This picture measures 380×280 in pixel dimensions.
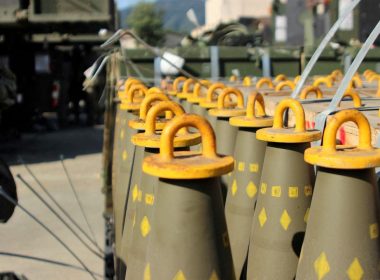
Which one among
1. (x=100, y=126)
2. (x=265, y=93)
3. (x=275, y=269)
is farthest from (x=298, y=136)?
(x=100, y=126)

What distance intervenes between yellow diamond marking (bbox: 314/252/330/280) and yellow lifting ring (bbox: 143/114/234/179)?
0.30m

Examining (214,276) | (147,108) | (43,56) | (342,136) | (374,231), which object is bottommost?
(214,276)

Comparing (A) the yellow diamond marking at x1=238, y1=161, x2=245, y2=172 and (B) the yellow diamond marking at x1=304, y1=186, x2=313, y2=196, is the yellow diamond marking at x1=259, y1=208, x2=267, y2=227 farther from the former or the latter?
(A) the yellow diamond marking at x1=238, y1=161, x2=245, y2=172

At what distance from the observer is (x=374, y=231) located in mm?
1248

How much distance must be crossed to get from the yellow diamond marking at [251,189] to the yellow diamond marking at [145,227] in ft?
1.47

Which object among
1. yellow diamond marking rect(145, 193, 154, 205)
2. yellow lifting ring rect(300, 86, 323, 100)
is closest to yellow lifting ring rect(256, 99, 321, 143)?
yellow diamond marking rect(145, 193, 154, 205)

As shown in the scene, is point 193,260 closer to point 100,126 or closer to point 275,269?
point 275,269

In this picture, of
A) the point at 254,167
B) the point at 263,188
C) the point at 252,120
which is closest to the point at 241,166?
the point at 254,167

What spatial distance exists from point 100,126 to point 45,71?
8.65 ft

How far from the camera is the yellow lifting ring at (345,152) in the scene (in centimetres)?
120

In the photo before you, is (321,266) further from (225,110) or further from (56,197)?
(56,197)

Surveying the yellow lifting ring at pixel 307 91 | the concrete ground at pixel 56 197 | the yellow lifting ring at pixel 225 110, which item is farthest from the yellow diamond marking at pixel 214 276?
the concrete ground at pixel 56 197

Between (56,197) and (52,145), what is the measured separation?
4.80 metres

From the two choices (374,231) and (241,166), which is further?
(241,166)
